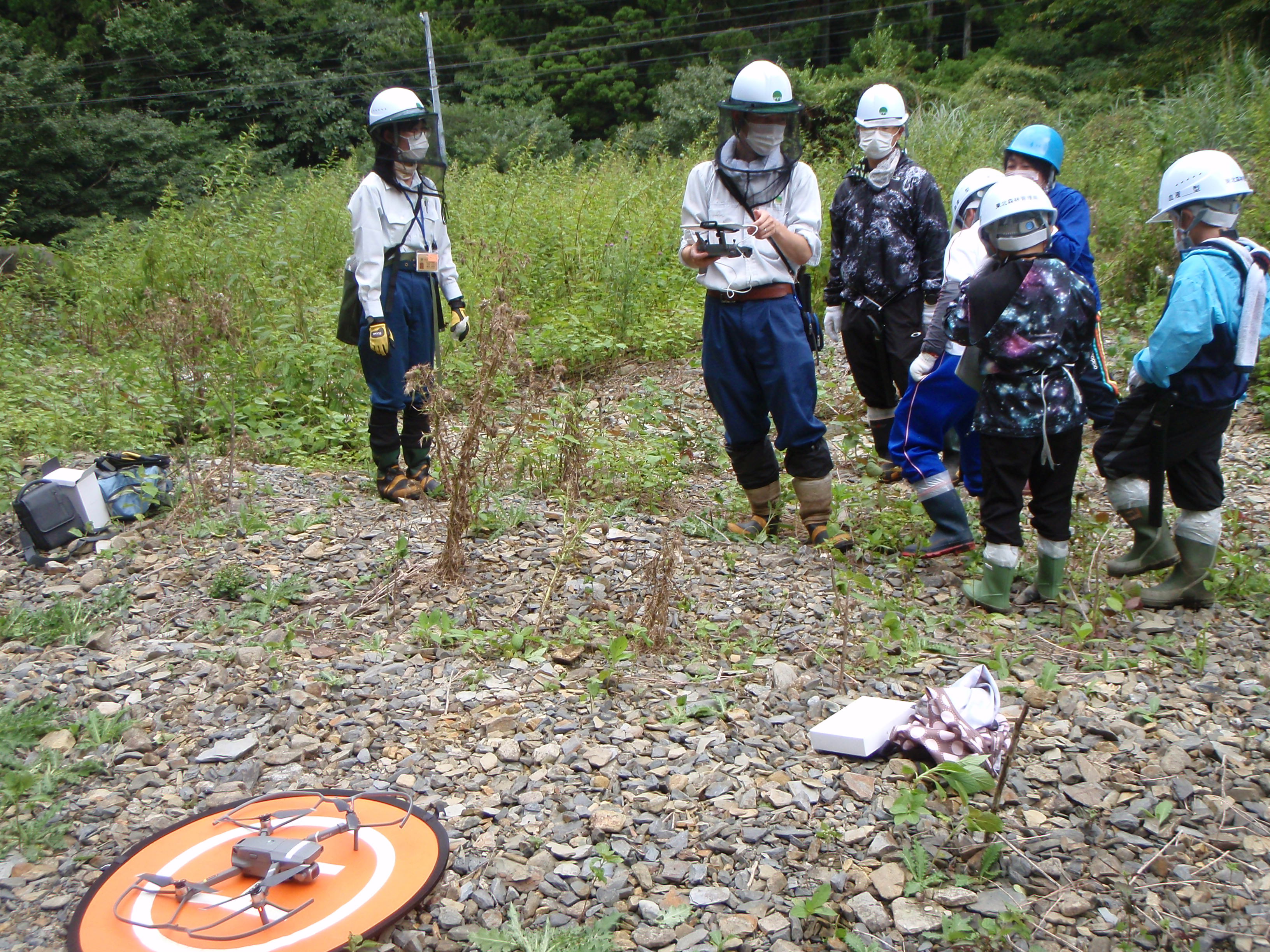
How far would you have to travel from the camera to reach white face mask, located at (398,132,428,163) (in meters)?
5.44

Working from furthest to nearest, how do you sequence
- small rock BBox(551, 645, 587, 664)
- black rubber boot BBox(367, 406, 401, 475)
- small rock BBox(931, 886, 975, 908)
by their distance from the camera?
black rubber boot BBox(367, 406, 401, 475)
small rock BBox(551, 645, 587, 664)
small rock BBox(931, 886, 975, 908)

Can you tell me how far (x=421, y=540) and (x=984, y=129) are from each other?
1201 cm

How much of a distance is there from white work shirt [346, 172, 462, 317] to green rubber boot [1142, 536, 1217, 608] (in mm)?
4184

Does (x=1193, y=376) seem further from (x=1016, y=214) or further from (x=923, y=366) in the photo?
(x=923, y=366)

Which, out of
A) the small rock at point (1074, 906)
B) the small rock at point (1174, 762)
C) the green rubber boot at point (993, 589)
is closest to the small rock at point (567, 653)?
the green rubber boot at point (993, 589)

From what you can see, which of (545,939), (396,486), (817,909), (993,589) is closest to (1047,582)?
(993,589)

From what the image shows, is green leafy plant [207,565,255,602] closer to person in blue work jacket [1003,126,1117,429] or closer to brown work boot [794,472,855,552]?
brown work boot [794,472,855,552]

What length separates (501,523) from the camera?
5.20 metres

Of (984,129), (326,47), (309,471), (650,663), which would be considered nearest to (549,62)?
(326,47)

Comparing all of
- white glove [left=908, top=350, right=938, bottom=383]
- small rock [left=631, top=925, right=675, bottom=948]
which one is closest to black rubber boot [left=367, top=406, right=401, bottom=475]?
white glove [left=908, top=350, right=938, bottom=383]

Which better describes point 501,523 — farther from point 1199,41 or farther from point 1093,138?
point 1199,41

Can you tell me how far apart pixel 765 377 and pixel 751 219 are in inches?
30.1

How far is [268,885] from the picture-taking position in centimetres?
251

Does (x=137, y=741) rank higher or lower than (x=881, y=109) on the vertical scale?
lower
